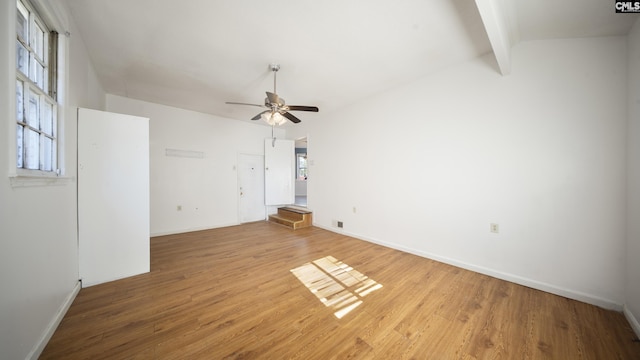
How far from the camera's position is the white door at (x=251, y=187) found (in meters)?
5.59

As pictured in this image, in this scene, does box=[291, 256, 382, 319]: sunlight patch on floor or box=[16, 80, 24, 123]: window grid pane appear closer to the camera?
box=[16, 80, 24, 123]: window grid pane

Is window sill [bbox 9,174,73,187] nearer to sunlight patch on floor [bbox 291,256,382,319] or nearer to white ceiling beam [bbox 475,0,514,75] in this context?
sunlight patch on floor [bbox 291,256,382,319]

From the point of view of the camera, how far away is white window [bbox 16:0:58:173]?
143cm

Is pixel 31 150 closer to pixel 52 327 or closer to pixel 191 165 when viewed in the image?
pixel 52 327

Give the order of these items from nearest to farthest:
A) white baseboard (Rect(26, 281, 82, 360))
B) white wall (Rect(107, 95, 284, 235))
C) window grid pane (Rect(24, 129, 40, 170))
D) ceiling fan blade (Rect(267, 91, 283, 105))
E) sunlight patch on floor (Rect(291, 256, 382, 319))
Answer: white baseboard (Rect(26, 281, 82, 360)) < window grid pane (Rect(24, 129, 40, 170)) < sunlight patch on floor (Rect(291, 256, 382, 319)) < ceiling fan blade (Rect(267, 91, 283, 105)) < white wall (Rect(107, 95, 284, 235))

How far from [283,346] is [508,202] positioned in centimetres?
292

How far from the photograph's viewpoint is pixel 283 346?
4.95 ft

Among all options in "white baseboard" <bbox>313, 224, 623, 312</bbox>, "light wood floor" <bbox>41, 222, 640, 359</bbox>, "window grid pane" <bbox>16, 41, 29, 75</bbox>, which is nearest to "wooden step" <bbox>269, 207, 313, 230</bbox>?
"light wood floor" <bbox>41, 222, 640, 359</bbox>

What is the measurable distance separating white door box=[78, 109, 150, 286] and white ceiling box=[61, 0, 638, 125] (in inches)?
39.5

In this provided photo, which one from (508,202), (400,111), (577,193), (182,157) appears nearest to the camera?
(577,193)

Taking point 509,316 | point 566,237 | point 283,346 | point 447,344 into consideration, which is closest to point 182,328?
point 283,346

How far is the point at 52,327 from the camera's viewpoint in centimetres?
160

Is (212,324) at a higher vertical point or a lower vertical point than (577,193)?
lower

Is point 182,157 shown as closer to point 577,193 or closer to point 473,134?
point 473,134
